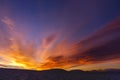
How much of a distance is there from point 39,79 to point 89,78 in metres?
9.67

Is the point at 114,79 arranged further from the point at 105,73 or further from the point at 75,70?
the point at 75,70

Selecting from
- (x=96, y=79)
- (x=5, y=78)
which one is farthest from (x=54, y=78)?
(x=96, y=79)

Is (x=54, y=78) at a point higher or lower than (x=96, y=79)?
higher

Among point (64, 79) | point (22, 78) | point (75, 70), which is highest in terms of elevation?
point (22, 78)

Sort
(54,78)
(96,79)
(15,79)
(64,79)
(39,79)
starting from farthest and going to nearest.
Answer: (15,79)
(39,79)
(54,78)
(64,79)
(96,79)

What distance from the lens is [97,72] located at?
65.6 feet

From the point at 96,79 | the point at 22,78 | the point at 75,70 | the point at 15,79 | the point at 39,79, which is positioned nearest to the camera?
the point at 75,70

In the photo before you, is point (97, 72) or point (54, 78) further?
point (54, 78)

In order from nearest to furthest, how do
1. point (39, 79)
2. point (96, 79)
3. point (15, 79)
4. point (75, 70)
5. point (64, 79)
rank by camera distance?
point (75, 70) → point (96, 79) → point (64, 79) → point (39, 79) → point (15, 79)

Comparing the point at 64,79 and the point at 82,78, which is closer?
the point at 82,78

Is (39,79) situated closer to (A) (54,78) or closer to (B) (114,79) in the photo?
(A) (54,78)

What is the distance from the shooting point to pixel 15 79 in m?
40.2

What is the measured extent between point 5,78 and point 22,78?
6.29 meters

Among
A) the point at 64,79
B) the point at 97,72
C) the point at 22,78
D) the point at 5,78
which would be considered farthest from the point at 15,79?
the point at 97,72
